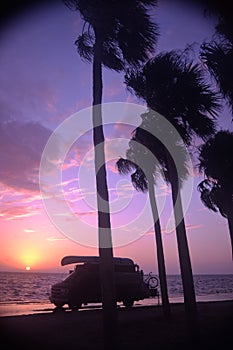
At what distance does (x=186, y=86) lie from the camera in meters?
12.5

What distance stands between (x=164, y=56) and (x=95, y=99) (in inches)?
127

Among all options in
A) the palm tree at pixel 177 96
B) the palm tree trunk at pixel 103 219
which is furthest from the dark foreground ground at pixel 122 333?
the palm tree at pixel 177 96

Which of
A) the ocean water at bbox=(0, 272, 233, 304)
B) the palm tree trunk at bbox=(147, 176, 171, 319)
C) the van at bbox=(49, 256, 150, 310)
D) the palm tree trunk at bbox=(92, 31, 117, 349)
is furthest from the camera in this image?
the ocean water at bbox=(0, 272, 233, 304)

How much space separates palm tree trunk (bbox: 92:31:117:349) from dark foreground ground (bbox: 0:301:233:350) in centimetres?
41

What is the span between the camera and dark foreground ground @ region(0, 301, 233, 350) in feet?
33.4

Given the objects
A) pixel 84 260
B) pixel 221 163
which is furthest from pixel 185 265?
pixel 84 260

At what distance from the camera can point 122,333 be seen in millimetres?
12312

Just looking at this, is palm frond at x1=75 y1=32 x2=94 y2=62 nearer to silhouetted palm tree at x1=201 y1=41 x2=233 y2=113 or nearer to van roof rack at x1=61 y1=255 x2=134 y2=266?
silhouetted palm tree at x1=201 y1=41 x2=233 y2=113

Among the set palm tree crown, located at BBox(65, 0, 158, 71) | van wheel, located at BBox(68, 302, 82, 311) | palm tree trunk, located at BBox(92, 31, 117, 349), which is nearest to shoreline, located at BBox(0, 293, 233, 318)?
van wheel, located at BBox(68, 302, 82, 311)

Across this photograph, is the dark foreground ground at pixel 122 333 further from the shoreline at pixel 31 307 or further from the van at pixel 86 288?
the van at pixel 86 288

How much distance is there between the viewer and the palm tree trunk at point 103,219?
31.0 feet

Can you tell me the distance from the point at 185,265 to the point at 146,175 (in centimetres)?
716

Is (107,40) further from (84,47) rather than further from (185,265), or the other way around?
(185,265)

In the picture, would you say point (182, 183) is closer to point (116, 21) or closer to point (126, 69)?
point (126, 69)
